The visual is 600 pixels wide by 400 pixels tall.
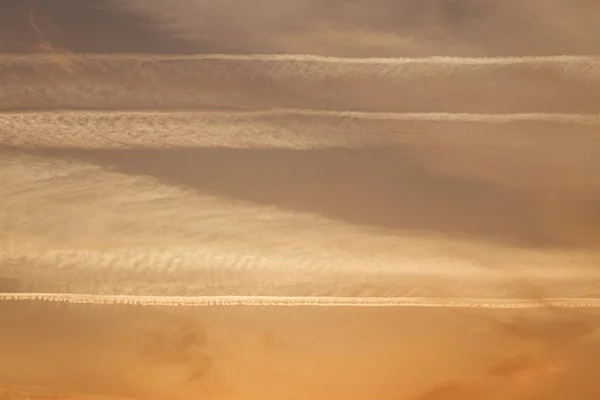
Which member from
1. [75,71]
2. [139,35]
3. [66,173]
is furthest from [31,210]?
[139,35]

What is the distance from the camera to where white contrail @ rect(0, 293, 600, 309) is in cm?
131

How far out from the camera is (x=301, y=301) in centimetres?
132

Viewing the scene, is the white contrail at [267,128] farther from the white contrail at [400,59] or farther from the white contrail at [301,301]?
the white contrail at [301,301]

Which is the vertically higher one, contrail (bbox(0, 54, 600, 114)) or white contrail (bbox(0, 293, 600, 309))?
contrail (bbox(0, 54, 600, 114))

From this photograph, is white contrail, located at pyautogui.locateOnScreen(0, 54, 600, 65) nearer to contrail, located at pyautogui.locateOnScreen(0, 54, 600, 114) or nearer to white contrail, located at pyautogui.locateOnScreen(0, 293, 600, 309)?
contrail, located at pyautogui.locateOnScreen(0, 54, 600, 114)

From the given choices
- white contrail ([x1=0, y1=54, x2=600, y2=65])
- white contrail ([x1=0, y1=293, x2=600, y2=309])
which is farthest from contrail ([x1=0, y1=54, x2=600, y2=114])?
white contrail ([x1=0, y1=293, x2=600, y2=309])

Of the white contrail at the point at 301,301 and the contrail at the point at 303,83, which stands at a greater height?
the contrail at the point at 303,83

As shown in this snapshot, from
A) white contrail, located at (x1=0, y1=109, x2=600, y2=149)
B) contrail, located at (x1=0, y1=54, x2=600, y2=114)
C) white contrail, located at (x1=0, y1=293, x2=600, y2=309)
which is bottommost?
white contrail, located at (x1=0, y1=293, x2=600, y2=309)

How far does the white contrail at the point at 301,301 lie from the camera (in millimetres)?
1311

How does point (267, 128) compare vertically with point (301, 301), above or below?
above

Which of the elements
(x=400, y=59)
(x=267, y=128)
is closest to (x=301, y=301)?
(x=267, y=128)

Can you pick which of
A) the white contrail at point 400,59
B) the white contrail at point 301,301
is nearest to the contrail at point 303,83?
the white contrail at point 400,59

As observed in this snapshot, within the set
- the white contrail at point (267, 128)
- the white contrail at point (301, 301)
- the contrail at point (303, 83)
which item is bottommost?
the white contrail at point (301, 301)

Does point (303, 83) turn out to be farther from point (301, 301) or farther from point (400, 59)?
point (301, 301)
